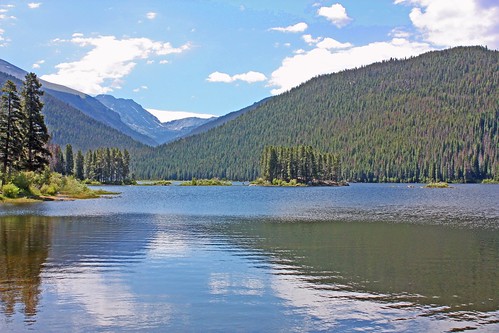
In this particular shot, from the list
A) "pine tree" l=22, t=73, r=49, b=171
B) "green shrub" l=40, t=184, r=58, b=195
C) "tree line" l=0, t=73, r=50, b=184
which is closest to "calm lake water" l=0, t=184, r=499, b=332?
"tree line" l=0, t=73, r=50, b=184

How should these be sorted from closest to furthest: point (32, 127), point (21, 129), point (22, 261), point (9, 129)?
1. point (22, 261)
2. point (9, 129)
3. point (21, 129)
4. point (32, 127)

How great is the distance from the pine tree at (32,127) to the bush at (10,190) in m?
11.6

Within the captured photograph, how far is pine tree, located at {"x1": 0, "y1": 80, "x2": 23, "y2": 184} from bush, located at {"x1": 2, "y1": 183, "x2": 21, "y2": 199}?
17.4 feet

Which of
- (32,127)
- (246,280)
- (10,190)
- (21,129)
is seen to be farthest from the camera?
(32,127)

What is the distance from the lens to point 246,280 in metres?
25.1

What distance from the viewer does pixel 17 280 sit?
77.4 feet

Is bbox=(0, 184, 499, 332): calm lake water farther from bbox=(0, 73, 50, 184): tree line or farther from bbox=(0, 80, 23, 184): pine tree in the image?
bbox=(0, 73, 50, 184): tree line

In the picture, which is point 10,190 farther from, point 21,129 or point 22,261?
point 22,261

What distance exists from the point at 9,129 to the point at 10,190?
11.8 m

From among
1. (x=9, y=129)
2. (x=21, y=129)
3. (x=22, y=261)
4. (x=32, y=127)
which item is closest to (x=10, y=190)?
(x=9, y=129)

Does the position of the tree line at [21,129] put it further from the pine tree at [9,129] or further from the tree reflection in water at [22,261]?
the tree reflection in water at [22,261]

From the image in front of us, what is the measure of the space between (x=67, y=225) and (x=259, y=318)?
36.2 m

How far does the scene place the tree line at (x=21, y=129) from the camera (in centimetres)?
8219

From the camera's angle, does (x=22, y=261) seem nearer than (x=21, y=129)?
Yes
